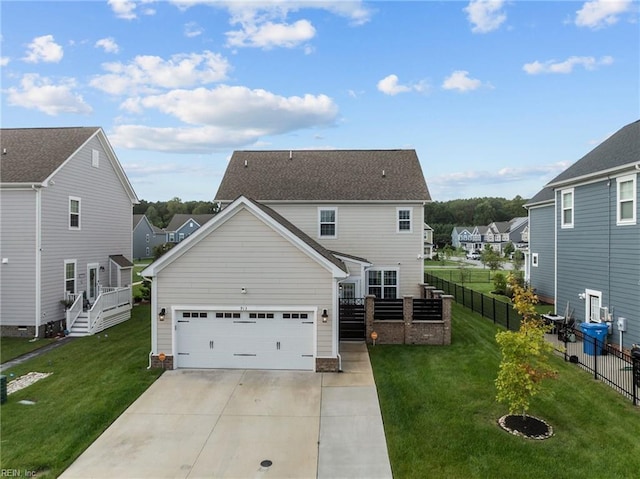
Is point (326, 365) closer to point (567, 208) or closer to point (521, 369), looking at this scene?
point (521, 369)

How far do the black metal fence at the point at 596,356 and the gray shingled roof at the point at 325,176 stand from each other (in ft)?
21.6

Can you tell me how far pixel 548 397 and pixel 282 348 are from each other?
7212 millimetres

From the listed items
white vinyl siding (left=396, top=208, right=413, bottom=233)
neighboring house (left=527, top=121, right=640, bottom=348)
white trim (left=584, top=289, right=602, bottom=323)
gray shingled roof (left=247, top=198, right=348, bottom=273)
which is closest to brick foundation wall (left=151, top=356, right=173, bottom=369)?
gray shingled roof (left=247, top=198, right=348, bottom=273)

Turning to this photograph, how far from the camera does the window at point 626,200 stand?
40.5ft

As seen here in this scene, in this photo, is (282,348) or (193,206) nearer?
(282,348)

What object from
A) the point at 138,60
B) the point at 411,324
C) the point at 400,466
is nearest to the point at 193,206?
the point at 138,60

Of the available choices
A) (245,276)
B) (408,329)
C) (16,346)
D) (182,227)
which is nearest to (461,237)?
(182,227)

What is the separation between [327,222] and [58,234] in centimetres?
1237

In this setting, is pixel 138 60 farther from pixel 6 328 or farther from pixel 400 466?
pixel 400 466

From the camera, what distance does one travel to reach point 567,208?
16547mm

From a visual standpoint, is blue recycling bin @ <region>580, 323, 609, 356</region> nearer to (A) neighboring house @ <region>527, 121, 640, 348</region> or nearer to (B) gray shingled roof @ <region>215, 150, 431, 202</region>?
(A) neighboring house @ <region>527, 121, 640, 348</region>

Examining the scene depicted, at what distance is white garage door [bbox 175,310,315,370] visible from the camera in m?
11.5

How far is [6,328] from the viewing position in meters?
15.6

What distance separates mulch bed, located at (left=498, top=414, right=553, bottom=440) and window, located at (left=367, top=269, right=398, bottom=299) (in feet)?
36.1
